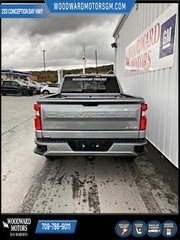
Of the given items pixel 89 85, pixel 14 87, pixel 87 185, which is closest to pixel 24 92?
pixel 14 87

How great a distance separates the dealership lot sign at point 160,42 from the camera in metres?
3.80

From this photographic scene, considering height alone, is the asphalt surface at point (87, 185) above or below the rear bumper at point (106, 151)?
below

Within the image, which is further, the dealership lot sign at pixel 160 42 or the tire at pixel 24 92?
the tire at pixel 24 92

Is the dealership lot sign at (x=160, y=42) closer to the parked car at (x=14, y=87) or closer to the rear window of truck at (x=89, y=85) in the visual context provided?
the rear window of truck at (x=89, y=85)

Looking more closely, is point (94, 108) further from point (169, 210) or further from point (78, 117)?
point (169, 210)

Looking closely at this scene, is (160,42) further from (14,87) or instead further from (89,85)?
(14,87)

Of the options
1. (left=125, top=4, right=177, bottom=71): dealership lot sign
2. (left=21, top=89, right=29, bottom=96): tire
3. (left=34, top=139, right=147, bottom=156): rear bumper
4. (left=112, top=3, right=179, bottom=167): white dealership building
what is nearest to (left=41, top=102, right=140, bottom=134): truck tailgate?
(left=34, top=139, right=147, bottom=156): rear bumper

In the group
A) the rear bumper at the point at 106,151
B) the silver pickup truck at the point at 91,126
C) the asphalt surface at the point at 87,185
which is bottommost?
the asphalt surface at the point at 87,185

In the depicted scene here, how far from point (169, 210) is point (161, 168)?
4.82 feet

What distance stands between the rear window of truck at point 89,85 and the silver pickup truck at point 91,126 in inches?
85.7

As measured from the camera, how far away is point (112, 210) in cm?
288

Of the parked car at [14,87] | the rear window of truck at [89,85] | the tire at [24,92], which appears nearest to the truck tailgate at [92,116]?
the rear window of truck at [89,85]

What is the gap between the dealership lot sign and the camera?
149 inches

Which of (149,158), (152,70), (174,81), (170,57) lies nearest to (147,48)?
(152,70)
